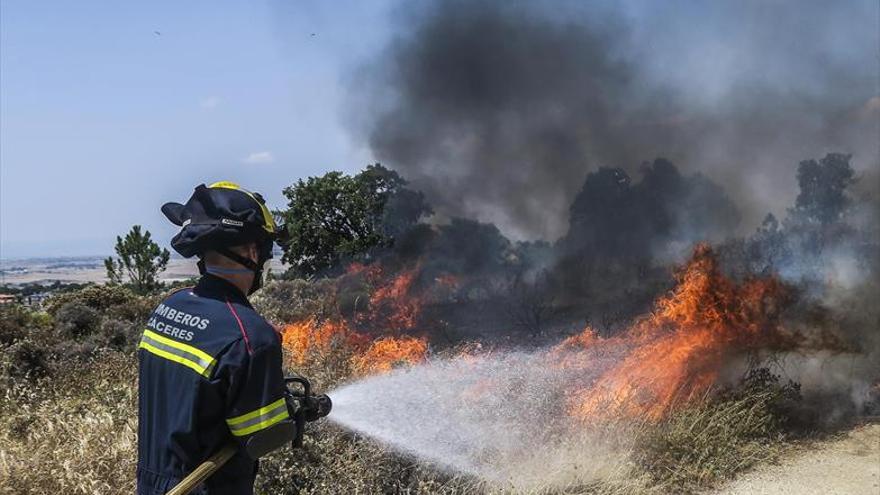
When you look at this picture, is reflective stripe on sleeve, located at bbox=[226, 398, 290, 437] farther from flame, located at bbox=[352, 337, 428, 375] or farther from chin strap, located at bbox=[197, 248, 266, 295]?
flame, located at bbox=[352, 337, 428, 375]

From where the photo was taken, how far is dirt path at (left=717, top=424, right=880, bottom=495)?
6.57m

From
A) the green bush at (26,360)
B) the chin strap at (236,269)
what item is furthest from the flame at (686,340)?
the green bush at (26,360)

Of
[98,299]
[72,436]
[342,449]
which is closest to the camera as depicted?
[72,436]

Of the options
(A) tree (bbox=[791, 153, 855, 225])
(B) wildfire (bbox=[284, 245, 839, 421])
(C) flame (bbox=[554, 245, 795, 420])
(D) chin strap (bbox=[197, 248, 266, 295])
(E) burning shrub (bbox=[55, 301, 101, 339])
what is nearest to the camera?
(D) chin strap (bbox=[197, 248, 266, 295])

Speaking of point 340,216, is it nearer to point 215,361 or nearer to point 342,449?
point 342,449

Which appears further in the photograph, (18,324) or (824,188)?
(824,188)

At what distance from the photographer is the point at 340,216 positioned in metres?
14.8

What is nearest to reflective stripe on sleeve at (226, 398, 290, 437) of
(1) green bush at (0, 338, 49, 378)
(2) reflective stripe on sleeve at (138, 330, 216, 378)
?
(2) reflective stripe on sleeve at (138, 330, 216, 378)

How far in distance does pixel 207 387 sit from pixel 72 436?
3.80 m

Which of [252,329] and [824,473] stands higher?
[252,329]

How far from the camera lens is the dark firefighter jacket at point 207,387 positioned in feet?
7.67

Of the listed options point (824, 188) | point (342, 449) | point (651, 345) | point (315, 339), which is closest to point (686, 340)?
point (651, 345)

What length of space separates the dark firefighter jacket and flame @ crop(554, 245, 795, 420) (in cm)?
528

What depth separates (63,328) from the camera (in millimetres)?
10703
